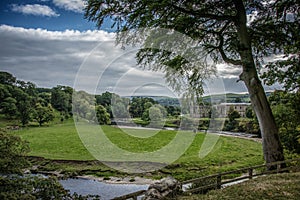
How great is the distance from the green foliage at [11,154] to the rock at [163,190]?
10.4ft

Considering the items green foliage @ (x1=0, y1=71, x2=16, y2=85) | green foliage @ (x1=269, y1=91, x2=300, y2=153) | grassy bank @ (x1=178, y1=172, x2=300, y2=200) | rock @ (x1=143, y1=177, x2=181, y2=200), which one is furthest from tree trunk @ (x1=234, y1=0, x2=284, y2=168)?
green foliage @ (x1=0, y1=71, x2=16, y2=85)

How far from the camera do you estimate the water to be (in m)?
17.1

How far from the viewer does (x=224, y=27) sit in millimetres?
12016

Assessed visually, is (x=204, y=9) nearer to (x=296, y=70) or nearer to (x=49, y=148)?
(x=296, y=70)

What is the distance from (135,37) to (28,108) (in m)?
22.9

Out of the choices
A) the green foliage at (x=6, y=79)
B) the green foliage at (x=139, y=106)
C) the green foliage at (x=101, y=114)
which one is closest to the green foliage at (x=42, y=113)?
the green foliage at (x=101, y=114)

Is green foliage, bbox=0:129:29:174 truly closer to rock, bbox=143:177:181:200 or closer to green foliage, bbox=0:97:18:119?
rock, bbox=143:177:181:200

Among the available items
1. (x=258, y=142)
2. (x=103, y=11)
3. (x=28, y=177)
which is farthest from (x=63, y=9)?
(x=258, y=142)

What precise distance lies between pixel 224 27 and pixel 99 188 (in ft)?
44.5

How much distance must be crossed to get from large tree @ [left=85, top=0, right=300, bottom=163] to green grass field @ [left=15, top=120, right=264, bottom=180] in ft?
41.5

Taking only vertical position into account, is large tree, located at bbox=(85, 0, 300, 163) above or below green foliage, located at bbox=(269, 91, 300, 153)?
above

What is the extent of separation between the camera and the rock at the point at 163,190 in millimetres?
6255

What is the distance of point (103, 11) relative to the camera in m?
10.7

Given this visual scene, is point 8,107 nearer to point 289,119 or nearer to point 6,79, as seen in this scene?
point 6,79
